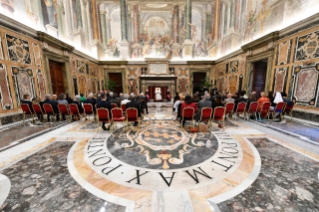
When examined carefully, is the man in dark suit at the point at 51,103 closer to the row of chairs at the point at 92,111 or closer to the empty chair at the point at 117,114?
the row of chairs at the point at 92,111

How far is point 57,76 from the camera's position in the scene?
24.0ft

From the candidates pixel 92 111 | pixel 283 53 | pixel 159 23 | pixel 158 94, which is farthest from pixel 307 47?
pixel 159 23

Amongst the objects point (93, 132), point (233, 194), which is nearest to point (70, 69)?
point (93, 132)

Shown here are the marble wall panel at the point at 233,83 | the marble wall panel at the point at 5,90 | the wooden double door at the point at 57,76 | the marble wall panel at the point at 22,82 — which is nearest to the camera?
the marble wall panel at the point at 5,90

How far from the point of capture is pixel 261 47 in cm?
705

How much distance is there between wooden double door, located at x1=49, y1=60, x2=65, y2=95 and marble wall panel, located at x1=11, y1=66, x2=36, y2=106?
4.65ft

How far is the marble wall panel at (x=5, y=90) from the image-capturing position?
446 cm

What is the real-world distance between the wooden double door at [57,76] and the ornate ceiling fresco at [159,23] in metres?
1.59

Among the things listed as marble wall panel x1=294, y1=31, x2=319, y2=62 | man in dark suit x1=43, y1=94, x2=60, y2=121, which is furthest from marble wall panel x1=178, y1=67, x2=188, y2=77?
man in dark suit x1=43, y1=94, x2=60, y2=121

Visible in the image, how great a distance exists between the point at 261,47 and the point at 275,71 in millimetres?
1719

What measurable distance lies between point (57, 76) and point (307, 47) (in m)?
11.9

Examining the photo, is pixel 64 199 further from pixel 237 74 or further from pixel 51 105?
pixel 237 74

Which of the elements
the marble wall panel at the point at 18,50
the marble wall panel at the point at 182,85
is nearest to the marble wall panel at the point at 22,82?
the marble wall panel at the point at 18,50

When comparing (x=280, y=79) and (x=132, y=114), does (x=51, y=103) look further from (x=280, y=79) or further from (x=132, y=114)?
(x=280, y=79)
